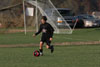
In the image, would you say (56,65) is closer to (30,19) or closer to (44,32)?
(44,32)

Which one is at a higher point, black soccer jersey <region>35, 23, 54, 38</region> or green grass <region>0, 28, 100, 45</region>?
black soccer jersey <region>35, 23, 54, 38</region>

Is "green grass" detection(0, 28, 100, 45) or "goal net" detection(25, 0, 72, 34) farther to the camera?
"goal net" detection(25, 0, 72, 34)

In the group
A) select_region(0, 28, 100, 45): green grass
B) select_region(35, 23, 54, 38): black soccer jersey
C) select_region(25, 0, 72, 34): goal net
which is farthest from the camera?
select_region(25, 0, 72, 34): goal net

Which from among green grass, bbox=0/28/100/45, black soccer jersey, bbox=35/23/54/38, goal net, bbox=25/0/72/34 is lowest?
green grass, bbox=0/28/100/45

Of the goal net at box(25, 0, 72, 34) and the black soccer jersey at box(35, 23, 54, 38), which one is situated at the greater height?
the black soccer jersey at box(35, 23, 54, 38)

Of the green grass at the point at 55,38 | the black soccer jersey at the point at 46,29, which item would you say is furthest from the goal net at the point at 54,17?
the black soccer jersey at the point at 46,29

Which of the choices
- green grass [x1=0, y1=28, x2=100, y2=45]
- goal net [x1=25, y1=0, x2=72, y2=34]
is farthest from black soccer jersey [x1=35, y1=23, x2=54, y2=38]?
goal net [x1=25, y1=0, x2=72, y2=34]

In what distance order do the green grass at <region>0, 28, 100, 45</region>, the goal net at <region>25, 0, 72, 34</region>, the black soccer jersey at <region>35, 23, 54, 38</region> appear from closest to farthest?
the black soccer jersey at <region>35, 23, 54, 38</region>
the green grass at <region>0, 28, 100, 45</region>
the goal net at <region>25, 0, 72, 34</region>

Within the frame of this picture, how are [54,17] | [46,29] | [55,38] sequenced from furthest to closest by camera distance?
1. [54,17]
2. [55,38]
3. [46,29]

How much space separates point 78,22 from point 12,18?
8.04m

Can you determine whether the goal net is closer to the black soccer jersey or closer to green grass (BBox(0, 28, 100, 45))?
green grass (BBox(0, 28, 100, 45))

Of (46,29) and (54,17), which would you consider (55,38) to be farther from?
(46,29)

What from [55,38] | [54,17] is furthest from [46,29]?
[54,17]

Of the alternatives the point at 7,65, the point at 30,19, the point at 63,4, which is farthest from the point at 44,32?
the point at 63,4
